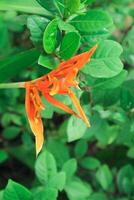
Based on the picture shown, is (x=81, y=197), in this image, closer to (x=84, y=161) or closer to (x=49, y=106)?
(x=84, y=161)

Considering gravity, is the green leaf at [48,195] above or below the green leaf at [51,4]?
below

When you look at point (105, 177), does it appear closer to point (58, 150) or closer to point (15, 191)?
point (58, 150)

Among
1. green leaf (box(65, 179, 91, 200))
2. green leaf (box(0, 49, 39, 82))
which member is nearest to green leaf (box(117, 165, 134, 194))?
green leaf (box(65, 179, 91, 200))

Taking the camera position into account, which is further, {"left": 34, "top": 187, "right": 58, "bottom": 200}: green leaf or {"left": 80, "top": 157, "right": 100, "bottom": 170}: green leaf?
{"left": 80, "top": 157, "right": 100, "bottom": 170}: green leaf

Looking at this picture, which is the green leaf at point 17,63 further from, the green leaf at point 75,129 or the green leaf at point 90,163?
the green leaf at point 90,163

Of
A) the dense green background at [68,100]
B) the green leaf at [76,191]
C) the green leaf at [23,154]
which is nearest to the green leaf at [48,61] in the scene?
the dense green background at [68,100]

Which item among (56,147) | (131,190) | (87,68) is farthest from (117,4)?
(87,68)

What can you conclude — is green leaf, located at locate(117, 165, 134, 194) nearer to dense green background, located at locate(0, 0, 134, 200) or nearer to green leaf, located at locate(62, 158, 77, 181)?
dense green background, located at locate(0, 0, 134, 200)

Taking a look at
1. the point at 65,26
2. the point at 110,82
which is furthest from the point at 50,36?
the point at 110,82

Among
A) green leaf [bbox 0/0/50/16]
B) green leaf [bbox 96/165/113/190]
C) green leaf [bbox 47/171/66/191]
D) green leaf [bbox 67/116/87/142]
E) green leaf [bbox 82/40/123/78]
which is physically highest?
green leaf [bbox 0/0/50/16]
